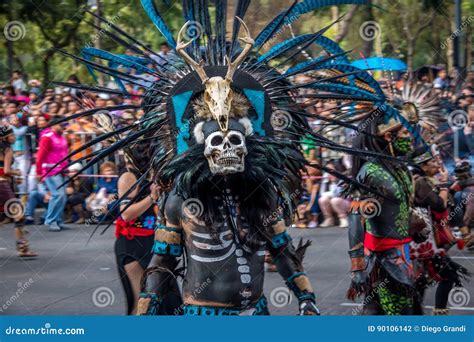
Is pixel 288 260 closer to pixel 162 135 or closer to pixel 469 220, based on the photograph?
pixel 162 135

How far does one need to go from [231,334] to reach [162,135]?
3.56 ft

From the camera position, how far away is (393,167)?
6.47 meters

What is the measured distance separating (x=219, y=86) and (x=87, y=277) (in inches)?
246

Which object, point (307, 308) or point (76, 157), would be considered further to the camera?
point (76, 157)

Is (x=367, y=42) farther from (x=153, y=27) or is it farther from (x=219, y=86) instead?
(x=219, y=86)

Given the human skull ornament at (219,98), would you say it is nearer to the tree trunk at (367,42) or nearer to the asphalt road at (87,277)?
the asphalt road at (87,277)

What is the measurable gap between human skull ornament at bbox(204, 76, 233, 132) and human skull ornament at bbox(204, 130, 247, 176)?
55mm

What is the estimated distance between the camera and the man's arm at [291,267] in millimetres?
4941

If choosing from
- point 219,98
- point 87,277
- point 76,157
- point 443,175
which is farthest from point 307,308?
point 76,157

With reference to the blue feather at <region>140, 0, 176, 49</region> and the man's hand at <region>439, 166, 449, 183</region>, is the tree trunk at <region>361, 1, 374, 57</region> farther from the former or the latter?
the blue feather at <region>140, 0, 176, 49</region>

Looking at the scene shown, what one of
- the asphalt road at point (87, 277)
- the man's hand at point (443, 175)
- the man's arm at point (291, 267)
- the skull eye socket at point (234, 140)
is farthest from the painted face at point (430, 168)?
the skull eye socket at point (234, 140)

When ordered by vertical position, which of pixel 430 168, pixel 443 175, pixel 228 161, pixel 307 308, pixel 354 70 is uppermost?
pixel 354 70

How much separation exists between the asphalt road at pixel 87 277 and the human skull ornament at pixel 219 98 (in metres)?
3.49

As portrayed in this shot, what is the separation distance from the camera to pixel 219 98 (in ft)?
15.0
